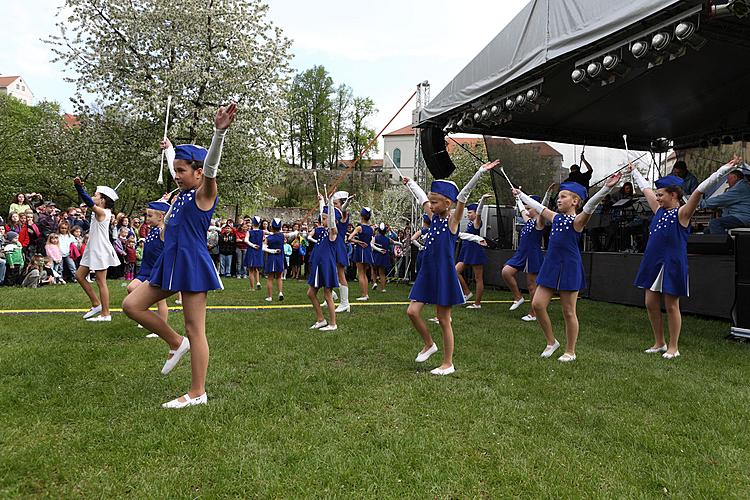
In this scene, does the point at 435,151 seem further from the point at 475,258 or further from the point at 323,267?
the point at 323,267

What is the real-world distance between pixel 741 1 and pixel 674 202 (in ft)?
7.78

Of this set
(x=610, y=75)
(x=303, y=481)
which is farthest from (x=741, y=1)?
(x=303, y=481)

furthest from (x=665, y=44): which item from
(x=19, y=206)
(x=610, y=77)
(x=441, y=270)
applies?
(x=19, y=206)

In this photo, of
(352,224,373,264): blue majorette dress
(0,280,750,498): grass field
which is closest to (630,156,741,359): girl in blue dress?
(0,280,750,498): grass field

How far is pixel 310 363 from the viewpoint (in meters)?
5.38

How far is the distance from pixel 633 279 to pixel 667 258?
466cm

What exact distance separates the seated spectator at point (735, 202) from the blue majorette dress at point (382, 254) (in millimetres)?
7638

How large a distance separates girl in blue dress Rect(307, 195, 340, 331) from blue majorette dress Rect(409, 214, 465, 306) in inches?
95.9

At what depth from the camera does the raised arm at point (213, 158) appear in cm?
345

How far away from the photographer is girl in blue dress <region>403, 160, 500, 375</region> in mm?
5105

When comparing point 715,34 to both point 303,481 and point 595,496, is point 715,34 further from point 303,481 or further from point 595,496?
point 303,481

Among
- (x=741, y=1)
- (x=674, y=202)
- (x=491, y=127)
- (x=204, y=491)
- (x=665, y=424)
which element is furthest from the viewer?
(x=491, y=127)

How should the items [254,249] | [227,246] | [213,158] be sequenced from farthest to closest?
[227,246]
[254,249]
[213,158]

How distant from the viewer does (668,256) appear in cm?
607
